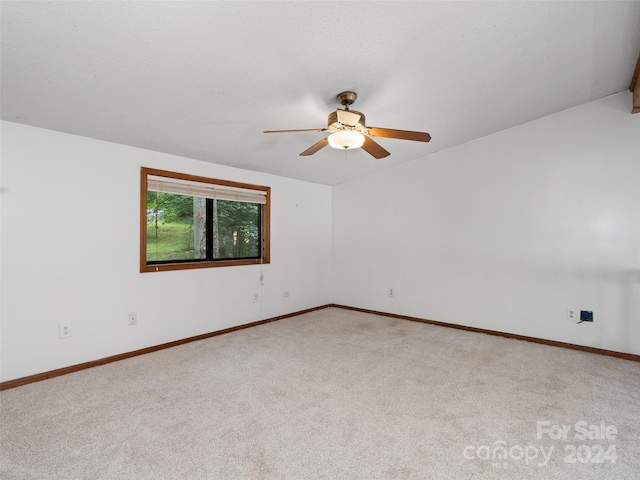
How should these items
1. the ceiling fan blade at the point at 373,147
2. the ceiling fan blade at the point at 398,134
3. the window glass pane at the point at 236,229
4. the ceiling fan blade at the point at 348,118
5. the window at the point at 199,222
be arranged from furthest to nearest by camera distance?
1. the window glass pane at the point at 236,229
2. the window at the point at 199,222
3. the ceiling fan blade at the point at 373,147
4. the ceiling fan blade at the point at 398,134
5. the ceiling fan blade at the point at 348,118

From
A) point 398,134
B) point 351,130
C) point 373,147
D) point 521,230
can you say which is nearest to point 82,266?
point 351,130

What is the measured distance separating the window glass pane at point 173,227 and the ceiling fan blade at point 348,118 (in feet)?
6.90

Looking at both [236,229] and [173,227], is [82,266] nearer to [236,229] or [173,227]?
[173,227]

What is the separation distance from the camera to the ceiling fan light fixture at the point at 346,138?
241 cm

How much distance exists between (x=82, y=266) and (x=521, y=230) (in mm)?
4373

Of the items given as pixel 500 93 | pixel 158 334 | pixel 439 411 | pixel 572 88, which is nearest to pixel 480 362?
pixel 439 411

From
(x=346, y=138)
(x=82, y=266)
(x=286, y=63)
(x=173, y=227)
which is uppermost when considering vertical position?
(x=286, y=63)

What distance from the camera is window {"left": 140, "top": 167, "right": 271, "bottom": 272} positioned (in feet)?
10.7

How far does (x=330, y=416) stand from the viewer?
205 cm

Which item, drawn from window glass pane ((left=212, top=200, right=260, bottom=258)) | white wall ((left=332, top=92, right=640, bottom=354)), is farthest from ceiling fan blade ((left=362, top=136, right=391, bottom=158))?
window glass pane ((left=212, top=200, right=260, bottom=258))

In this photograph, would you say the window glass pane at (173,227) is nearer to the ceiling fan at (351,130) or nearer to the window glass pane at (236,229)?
the window glass pane at (236,229)

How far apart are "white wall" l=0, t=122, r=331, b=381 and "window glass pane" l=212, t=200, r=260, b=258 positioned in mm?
286

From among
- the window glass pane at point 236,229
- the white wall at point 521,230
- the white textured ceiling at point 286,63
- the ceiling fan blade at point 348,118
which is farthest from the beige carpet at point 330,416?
the white textured ceiling at point 286,63

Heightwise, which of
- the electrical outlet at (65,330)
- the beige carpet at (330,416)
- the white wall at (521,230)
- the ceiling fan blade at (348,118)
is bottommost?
the beige carpet at (330,416)
